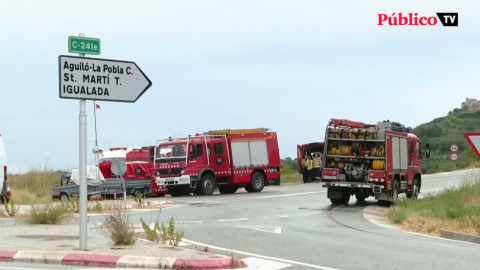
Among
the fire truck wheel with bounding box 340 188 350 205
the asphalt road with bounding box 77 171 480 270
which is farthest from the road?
the fire truck wheel with bounding box 340 188 350 205

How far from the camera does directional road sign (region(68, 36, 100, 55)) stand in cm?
1265

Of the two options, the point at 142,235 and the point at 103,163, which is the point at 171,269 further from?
the point at 103,163

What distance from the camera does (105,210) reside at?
24750 millimetres

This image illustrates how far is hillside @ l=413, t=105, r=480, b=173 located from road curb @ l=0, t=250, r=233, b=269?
53.9 meters

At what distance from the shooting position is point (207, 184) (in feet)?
120

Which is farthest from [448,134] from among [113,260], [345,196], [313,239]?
[113,260]

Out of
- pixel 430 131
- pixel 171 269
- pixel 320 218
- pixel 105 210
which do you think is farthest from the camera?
pixel 430 131

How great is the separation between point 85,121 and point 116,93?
667 millimetres

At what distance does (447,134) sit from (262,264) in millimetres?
82921

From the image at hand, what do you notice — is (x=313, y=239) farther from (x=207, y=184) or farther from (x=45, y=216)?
(x=207, y=184)

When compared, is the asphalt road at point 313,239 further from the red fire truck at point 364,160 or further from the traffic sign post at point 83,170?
the traffic sign post at point 83,170

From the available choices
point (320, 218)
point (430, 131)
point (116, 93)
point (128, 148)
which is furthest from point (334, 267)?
point (430, 131)

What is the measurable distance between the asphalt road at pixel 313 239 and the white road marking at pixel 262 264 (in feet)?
0.28

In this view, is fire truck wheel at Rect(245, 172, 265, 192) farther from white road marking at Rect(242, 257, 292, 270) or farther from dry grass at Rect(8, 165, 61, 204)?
white road marking at Rect(242, 257, 292, 270)
